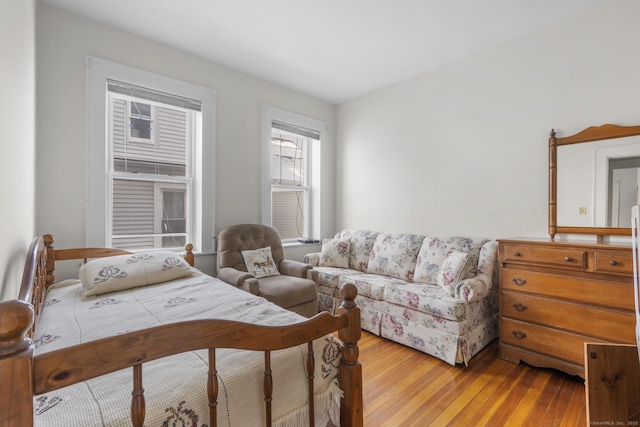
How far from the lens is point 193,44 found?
2.76m

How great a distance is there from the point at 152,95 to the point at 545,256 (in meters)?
3.56

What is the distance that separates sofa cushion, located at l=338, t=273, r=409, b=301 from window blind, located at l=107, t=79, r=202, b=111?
7.80 feet

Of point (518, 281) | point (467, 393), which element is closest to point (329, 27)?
point (518, 281)

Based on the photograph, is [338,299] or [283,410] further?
Answer: [338,299]

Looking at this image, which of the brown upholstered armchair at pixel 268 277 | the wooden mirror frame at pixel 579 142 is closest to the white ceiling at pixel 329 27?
the wooden mirror frame at pixel 579 142

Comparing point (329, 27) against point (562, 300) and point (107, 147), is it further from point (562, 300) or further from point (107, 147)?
point (562, 300)

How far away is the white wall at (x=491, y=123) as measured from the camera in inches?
87.7

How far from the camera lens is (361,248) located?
3535 millimetres

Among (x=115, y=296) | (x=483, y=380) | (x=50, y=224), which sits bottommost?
(x=483, y=380)

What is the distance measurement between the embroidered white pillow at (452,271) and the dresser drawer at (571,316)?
368 mm

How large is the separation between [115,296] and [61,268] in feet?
3.08

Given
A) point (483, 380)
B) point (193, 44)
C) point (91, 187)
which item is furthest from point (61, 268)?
point (483, 380)

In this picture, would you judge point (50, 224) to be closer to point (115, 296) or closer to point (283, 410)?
point (115, 296)

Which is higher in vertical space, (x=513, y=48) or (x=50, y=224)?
(x=513, y=48)
